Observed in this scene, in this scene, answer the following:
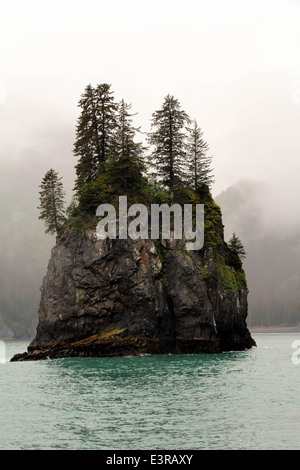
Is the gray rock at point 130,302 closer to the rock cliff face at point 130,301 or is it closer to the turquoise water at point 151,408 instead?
the rock cliff face at point 130,301

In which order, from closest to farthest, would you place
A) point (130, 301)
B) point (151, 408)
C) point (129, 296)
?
point (151, 408)
point (130, 301)
point (129, 296)

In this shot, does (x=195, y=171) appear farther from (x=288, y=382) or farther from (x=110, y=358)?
(x=288, y=382)

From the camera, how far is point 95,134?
79.7m

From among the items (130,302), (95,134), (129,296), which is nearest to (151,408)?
(130,302)

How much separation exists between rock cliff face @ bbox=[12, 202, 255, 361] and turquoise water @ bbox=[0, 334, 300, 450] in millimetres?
13633

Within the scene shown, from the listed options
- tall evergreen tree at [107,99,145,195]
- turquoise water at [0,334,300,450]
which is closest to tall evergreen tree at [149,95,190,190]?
tall evergreen tree at [107,99,145,195]

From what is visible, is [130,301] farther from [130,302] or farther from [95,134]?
[95,134]

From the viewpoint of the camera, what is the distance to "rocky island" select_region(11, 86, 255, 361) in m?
64.4

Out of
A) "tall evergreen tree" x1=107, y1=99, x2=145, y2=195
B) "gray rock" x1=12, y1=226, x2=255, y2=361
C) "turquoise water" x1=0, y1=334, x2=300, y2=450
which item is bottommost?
"turquoise water" x1=0, y1=334, x2=300, y2=450

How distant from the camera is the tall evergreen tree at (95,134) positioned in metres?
78.9

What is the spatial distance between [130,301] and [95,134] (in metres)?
29.1

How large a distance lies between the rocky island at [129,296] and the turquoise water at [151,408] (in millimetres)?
13753

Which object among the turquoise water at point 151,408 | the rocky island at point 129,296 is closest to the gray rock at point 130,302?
the rocky island at point 129,296

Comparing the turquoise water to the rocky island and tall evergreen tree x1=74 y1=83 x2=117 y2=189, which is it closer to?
the rocky island
